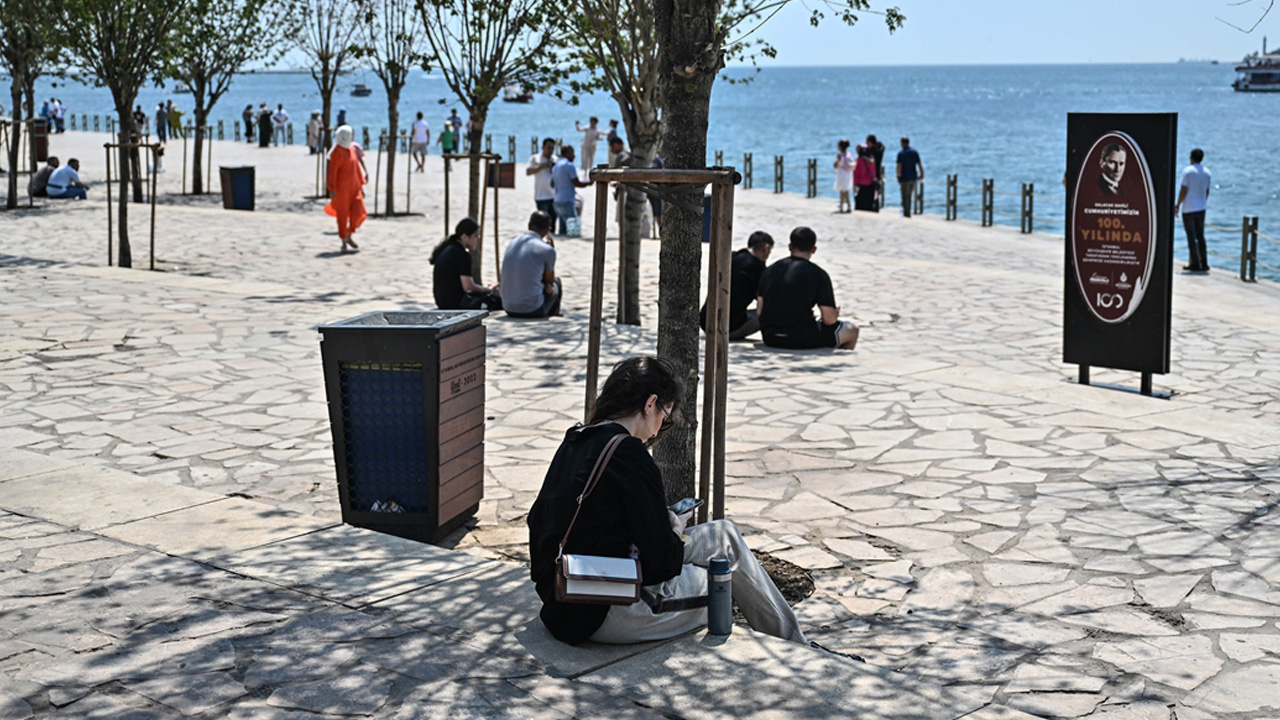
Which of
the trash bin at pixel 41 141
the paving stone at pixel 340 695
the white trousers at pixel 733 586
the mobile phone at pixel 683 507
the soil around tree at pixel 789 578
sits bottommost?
the soil around tree at pixel 789 578

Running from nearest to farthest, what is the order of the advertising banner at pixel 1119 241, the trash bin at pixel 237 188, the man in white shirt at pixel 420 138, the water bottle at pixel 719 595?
the water bottle at pixel 719 595, the advertising banner at pixel 1119 241, the trash bin at pixel 237 188, the man in white shirt at pixel 420 138

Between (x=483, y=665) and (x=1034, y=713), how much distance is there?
191 centimetres

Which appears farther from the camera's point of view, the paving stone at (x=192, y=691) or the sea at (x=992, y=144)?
the sea at (x=992, y=144)

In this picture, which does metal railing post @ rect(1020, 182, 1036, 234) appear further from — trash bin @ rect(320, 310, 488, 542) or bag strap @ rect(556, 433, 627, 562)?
bag strap @ rect(556, 433, 627, 562)

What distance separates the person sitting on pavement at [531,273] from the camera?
42.5ft

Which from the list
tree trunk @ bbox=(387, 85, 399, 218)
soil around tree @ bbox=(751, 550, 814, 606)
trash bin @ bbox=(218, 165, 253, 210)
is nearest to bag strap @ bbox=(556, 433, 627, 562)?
soil around tree @ bbox=(751, 550, 814, 606)

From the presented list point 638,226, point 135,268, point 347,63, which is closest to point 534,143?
point 347,63

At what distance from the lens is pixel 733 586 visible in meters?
5.27

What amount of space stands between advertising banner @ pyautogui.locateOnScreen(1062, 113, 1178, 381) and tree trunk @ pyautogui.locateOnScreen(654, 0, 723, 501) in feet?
17.1

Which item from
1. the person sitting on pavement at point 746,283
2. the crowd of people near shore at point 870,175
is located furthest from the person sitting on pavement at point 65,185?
the person sitting on pavement at point 746,283

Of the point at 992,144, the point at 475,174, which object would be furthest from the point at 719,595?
the point at 992,144

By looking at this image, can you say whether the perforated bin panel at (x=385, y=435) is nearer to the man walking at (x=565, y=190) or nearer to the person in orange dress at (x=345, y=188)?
the person in orange dress at (x=345, y=188)

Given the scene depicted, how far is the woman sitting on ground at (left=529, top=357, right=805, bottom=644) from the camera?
4.73 metres

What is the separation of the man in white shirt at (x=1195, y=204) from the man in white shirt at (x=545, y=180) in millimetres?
9562
